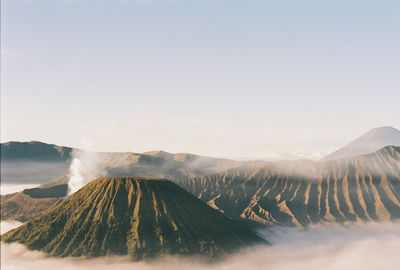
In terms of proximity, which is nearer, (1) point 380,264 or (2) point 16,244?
(2) point 16,244

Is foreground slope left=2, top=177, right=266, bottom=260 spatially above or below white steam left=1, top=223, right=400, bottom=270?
above

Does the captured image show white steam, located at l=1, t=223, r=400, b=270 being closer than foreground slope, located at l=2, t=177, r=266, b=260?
Yes

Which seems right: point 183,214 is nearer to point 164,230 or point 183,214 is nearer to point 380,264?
point 164,230

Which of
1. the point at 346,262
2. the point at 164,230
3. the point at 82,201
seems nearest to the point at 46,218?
the point at 82,201

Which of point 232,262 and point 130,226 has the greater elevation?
point 130,226

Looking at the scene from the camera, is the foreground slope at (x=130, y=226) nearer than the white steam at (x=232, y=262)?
No

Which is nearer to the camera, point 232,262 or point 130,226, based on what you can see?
point 232,262

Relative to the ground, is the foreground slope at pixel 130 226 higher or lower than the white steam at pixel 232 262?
higher

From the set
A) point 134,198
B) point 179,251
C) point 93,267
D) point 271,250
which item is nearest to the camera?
point 93,267
